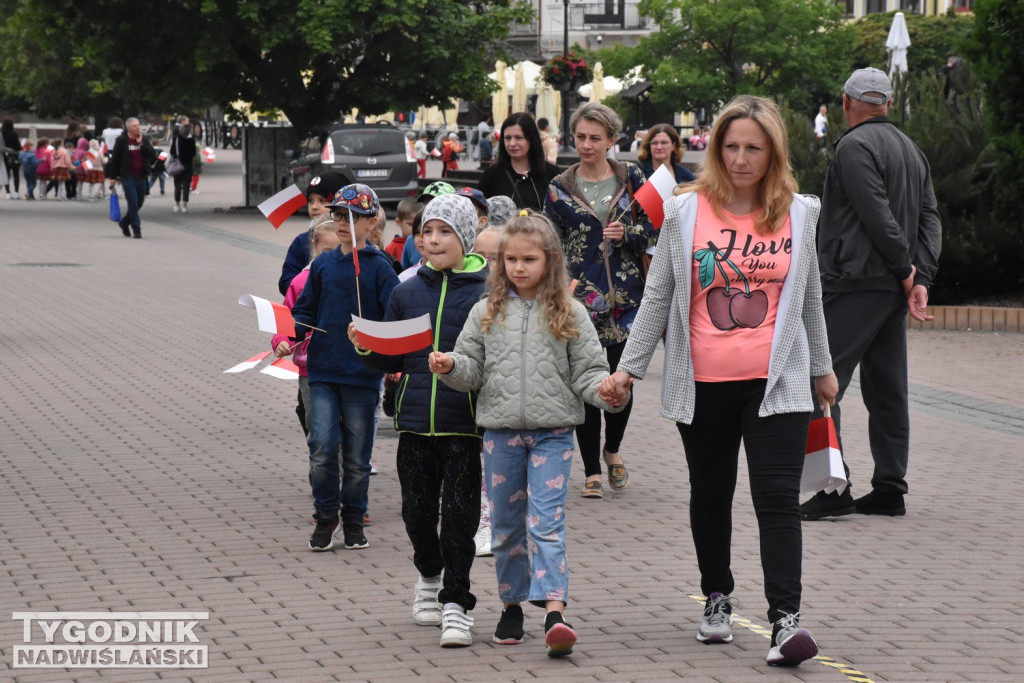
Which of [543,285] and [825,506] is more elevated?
[543,285]

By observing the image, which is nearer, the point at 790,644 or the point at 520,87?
the point at 790,644

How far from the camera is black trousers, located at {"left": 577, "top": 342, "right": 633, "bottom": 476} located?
718cm

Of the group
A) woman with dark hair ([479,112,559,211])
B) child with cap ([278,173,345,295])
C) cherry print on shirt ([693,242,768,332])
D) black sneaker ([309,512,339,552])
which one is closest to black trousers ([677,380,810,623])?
cherry print on shirt ([693,242,768,332])

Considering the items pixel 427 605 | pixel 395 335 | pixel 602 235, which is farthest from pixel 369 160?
pixel 395 335

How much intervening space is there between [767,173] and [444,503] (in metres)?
1.51

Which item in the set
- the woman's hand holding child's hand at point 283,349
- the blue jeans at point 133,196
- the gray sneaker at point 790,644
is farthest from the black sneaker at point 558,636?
the blue jeans at point 133,196

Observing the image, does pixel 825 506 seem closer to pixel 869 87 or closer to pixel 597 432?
pixel 597 432

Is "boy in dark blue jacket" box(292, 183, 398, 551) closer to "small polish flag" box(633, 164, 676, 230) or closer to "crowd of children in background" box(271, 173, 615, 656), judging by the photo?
"crowd of children in background" box(271, 173, 615, 656)

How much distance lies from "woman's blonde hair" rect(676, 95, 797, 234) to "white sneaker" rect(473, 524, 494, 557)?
2022 mm

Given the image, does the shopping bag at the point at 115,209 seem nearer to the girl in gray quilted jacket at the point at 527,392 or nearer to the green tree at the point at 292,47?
the green tree at the point at 292,47

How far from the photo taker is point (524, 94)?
50.6 metres

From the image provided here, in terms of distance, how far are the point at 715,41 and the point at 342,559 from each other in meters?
43.3

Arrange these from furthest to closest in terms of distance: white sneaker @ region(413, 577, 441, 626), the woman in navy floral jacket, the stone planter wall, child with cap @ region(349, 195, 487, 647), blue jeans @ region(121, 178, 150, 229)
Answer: blue jeans @ region(121, 178, 150, 229) → the stone planter wall → the woman in navy floral jacket → white sneaker @ region(413, 577, 441, 626) → child with cap @ region(349, 195, 487, 647)

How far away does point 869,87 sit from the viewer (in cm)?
680
